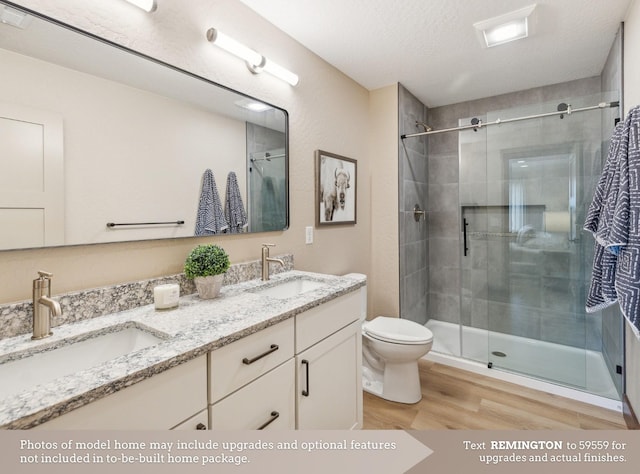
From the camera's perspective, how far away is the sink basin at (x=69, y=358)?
82 cm

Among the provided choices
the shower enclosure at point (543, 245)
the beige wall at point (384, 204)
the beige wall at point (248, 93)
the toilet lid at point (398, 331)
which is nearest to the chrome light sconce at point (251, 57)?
the beige wall at point (248, 93)

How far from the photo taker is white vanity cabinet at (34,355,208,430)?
645 millimetres

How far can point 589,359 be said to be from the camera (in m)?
2.29

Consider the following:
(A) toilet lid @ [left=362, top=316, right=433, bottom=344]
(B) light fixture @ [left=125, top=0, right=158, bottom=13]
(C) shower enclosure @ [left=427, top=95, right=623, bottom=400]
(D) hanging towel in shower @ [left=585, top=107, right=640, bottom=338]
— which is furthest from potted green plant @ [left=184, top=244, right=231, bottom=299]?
(C) shower enclosure @ [left=427, top=95, right=623, bottom=400]

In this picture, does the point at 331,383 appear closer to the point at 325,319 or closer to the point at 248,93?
the point at 325,319

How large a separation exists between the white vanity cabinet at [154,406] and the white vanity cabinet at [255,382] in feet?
0.15

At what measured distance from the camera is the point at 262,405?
1056 millimetres

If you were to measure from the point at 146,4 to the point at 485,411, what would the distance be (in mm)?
2708

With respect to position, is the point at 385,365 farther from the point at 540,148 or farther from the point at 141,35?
the point at 141,35

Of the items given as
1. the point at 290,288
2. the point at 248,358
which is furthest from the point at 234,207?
the point at 248,358

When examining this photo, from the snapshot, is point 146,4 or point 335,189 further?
point 335,189

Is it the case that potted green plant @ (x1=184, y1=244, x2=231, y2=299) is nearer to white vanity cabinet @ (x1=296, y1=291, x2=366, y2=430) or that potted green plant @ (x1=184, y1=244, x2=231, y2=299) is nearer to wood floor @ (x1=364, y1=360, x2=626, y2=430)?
white vanity cabinet @ (x1=296, y1=291, x2=366, y2=430)

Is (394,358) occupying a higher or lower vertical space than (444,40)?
lower

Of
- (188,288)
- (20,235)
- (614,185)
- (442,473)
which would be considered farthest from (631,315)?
(20,235)
